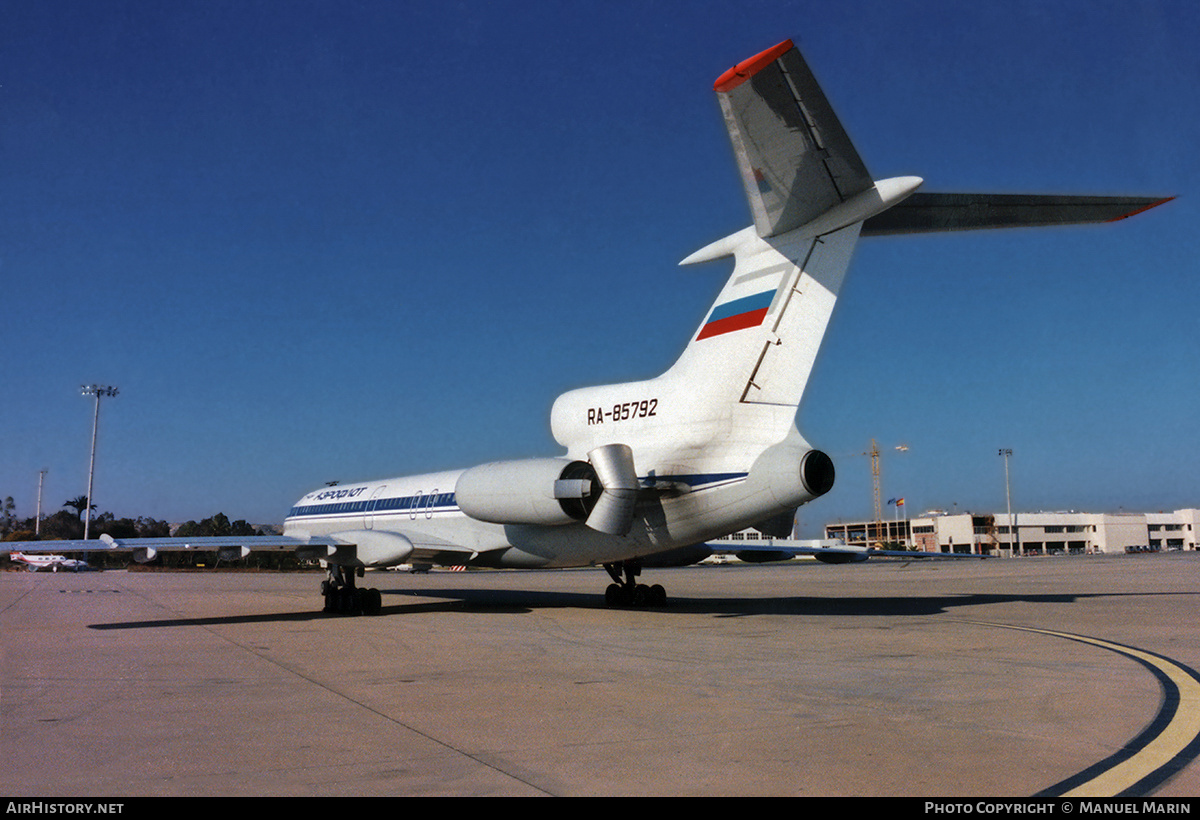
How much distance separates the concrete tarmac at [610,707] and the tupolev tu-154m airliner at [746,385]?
1.68 m

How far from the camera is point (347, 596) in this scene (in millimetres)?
17078

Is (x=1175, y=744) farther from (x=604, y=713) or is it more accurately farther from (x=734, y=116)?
(x=734, y=116)

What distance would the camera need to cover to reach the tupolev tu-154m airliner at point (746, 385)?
10312 millimetres

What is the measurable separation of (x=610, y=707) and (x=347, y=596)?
37.8 feet

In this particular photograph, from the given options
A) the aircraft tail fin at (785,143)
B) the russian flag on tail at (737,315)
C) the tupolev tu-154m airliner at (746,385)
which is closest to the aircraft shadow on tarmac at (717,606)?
the tupolev tu-154m airliner at (746,385)

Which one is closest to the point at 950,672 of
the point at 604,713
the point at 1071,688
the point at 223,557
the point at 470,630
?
the point at 1071,688

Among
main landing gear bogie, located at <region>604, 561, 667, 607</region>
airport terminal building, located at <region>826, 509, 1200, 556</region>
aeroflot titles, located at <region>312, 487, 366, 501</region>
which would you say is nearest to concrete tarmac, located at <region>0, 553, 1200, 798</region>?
main landing gear bogie, located at <region>604, 561, 667, 607</region>

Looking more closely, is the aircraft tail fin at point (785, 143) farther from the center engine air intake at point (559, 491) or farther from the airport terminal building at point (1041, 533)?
the airport terminal building at point (1041, 533)

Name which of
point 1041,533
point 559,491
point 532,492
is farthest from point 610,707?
point 1041,533

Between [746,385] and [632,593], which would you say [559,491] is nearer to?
[746,385]

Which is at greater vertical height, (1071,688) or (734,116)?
(734,116)

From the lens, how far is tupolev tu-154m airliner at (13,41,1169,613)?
33.8 ft

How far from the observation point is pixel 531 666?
930cm
